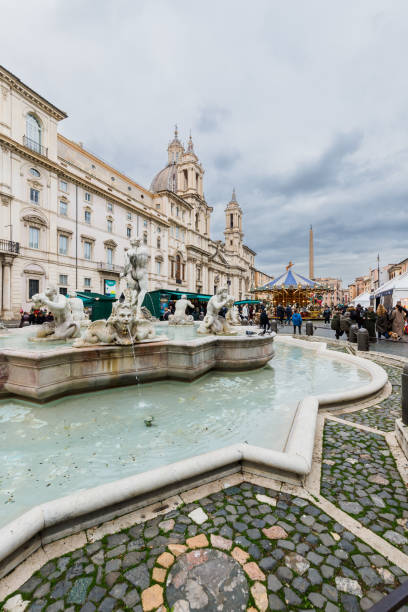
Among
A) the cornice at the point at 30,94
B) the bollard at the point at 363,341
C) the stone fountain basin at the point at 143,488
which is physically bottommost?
the stone fountain basin at the point at 143,488

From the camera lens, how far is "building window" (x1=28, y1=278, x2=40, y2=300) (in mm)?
24703

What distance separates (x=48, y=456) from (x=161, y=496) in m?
1.41

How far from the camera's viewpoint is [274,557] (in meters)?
1.71

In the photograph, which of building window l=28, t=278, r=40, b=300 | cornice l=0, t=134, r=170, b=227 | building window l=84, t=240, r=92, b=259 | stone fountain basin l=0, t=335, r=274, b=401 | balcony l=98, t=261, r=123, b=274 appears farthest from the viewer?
balcony l=98, t=261, r=123, b=274

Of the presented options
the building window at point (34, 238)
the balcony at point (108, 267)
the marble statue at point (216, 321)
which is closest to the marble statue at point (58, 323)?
the marble statue at point (216, 321)

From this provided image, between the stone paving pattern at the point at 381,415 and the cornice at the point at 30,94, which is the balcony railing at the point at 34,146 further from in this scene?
the stone paving pattern at the point at 381,415

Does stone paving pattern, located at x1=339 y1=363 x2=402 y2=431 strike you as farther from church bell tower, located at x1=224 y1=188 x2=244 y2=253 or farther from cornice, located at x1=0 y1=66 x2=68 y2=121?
church bell tower, located at x1=224 y1=188 x2=244 y2=253

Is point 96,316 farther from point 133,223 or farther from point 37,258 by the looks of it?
point 133,223

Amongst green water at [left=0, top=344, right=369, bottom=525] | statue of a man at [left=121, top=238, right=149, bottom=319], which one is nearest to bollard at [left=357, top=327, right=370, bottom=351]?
green water at [left=0, top=344, right=369, bottom=525]

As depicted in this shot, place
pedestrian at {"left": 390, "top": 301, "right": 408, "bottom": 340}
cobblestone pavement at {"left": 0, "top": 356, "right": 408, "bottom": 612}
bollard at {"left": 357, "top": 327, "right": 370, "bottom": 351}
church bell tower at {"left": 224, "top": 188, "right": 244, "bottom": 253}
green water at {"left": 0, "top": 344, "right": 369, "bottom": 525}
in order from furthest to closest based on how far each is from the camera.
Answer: church bell tower at {"left": 224, "top": 188, "right": 244, "bottom": 253}, pedestrian at {"left": 390, "top": 301, "right": 408, "bottom": 340}, bollard at {"left": 357, "top": 327, "right": 370, "bottom": 351}, green water at {"left": 0, "top": 344, "right": 369, "bottom": 525}, cobblestone pavement at {"left": 0, "top": 356, "right": 408, "bottom": 612}

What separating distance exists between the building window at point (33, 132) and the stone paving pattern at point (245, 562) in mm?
32661

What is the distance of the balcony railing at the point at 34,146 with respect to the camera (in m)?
24.9

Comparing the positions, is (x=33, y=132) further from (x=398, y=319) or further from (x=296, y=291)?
(x=398, y=319)

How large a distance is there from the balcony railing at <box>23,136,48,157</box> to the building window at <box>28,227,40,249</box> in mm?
7350
